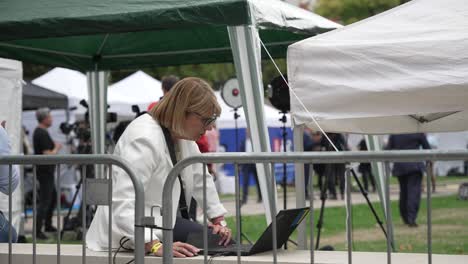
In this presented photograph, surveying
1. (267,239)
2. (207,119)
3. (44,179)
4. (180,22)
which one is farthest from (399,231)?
(267,239)

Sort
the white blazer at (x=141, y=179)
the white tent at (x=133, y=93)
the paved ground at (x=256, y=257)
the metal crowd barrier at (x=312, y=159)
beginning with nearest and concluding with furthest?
the metal crowd barrier at (x=312, y=159)
the paved ground at (x=256, y=257)
the white blazer at (x=141, y=179)
the white tent at (x=133, y=93)

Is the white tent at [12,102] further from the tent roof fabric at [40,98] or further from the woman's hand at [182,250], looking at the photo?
the woman's hand at [182,250]

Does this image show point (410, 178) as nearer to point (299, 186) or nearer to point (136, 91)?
point (136, 91)

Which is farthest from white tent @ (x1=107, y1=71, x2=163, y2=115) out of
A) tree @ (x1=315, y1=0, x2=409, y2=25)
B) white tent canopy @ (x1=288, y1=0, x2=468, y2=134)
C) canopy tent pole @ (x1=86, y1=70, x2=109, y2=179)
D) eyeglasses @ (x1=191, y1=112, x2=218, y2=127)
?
tree @ (x1=315, y1=0, x2=409, y2=25)

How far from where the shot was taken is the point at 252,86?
7.31m

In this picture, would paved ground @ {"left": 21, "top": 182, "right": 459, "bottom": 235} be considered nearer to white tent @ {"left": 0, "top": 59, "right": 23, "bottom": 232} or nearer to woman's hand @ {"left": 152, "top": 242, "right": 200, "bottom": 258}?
white tent @ {"left": 0, "top": 59, "right": 23, "bottom": 232}

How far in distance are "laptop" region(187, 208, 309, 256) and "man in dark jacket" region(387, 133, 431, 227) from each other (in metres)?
8.49

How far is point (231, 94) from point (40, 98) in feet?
13.1

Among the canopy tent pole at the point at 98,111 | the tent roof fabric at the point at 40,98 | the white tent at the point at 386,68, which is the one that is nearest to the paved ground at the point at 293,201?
the tent roof fabric at the point at 40,98

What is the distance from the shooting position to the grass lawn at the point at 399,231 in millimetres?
10914

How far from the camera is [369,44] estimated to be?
612 cm

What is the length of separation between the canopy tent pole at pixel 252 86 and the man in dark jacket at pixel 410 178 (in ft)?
21.5

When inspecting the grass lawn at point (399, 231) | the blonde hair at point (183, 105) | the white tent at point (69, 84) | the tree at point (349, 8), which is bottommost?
the grass lawn at point (399, 231)

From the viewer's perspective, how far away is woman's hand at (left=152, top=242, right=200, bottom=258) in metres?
5.02
